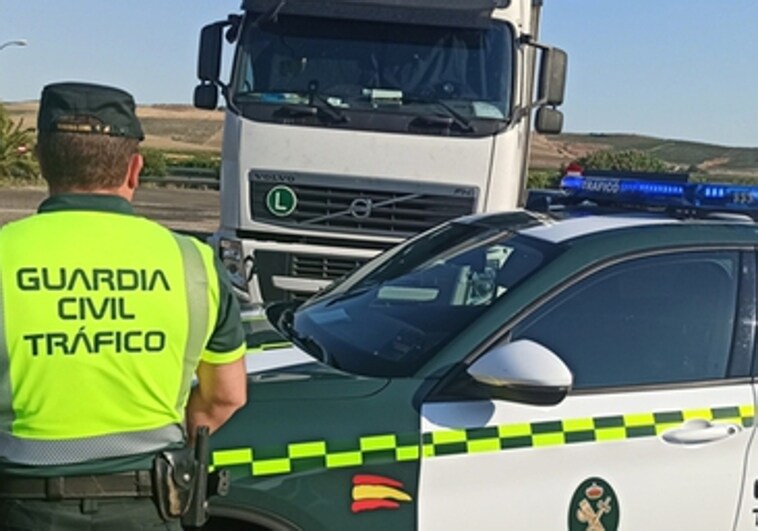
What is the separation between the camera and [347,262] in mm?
6598

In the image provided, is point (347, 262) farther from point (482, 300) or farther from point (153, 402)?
point (153, 402)

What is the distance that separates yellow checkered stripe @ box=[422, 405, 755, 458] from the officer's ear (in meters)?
1.18

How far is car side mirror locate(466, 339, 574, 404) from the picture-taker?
273 centimetres

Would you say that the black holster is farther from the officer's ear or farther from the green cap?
the green cap

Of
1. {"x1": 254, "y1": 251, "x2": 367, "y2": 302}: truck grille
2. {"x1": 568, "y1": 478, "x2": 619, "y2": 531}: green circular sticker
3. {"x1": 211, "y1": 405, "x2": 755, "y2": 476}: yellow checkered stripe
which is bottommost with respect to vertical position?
{"x1": 254, "y1": 251, "x2": 367, "y2": 302}: truck grille

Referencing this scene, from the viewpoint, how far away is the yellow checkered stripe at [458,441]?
272 centimetres

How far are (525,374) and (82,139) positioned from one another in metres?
1.38

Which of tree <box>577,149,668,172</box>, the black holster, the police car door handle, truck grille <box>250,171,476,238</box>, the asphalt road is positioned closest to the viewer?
the black holster

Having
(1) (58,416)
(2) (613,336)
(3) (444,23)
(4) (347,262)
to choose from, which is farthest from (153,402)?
(3) (444,23)

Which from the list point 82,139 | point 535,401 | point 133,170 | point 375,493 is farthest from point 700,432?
point 82,139

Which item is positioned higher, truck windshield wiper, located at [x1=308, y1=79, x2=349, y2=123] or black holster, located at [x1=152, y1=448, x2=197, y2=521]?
truck windshield wiper, located at [x1=308, y1=79, x2=349, y2=123]

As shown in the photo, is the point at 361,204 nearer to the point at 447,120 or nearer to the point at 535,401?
the point at 447,120

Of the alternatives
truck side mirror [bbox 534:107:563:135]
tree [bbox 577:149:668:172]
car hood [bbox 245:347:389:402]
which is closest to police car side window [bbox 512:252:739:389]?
car hood [bbox 245:347:389:402]

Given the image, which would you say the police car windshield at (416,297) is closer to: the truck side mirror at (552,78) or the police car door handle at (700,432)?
the police car door handle at (700,432)
